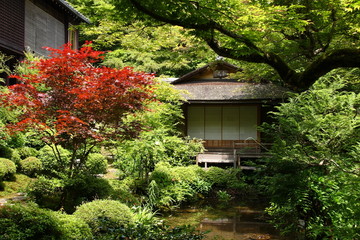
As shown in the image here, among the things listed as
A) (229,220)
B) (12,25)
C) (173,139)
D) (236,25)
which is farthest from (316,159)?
(12,25)

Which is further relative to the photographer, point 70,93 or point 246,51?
point 70,93

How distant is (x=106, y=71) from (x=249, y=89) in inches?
430

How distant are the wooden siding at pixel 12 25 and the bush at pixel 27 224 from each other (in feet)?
36.0

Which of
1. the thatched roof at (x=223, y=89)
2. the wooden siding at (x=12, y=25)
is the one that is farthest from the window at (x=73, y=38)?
the thatched roof at (x=223, y=89)

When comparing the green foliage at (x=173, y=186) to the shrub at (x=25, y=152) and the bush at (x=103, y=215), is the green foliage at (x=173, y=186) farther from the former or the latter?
the shrub at (x=25, y=152)

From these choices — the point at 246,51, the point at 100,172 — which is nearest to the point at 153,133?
the point at 100,172

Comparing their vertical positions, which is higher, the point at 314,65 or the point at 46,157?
the point at 314,65

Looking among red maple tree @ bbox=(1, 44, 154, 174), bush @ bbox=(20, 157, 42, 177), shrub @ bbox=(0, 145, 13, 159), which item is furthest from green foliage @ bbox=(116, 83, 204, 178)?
shrub @ bbox=(0, 145, 13, 159)

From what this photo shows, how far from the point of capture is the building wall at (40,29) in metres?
15.5

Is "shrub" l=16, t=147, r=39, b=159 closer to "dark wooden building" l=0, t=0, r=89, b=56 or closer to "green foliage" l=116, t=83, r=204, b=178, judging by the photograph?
"green foliage" l=116, t=83, r=204, b=178

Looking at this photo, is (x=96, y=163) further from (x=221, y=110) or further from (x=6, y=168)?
(x=221, y=110)

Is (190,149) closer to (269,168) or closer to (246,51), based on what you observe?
(269,168)

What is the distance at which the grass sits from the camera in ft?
27.9

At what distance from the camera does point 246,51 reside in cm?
531
